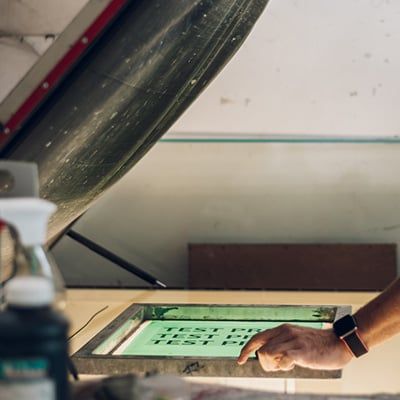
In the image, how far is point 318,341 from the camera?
179cm

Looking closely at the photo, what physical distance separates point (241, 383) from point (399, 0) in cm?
195

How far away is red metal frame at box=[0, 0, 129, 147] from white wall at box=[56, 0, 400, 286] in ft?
5.79

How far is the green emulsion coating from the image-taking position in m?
1.97

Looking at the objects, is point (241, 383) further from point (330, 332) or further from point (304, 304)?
point (304, 304)

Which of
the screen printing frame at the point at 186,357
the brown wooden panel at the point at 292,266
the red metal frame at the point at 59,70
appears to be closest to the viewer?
the red metal frame at the point at 59,70

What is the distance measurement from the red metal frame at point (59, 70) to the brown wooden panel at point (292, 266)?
1.83 metres

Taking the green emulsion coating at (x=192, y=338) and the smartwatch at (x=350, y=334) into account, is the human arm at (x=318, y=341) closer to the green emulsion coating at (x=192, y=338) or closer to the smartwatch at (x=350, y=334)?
the smartwatch at (x=350, y=334)

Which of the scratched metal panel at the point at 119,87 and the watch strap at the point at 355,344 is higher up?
the scratched metal panel at the point at 119,87

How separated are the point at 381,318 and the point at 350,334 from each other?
0.27ft

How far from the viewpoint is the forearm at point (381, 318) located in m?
1.83

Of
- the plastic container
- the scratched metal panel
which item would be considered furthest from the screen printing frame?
the plastic container

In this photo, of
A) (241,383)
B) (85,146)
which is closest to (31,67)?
(85,146)

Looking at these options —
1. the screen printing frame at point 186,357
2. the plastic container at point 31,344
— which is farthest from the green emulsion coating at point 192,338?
the plastic container at point 31,344

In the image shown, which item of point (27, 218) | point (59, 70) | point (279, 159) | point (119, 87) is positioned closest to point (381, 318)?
point (119, 87)
